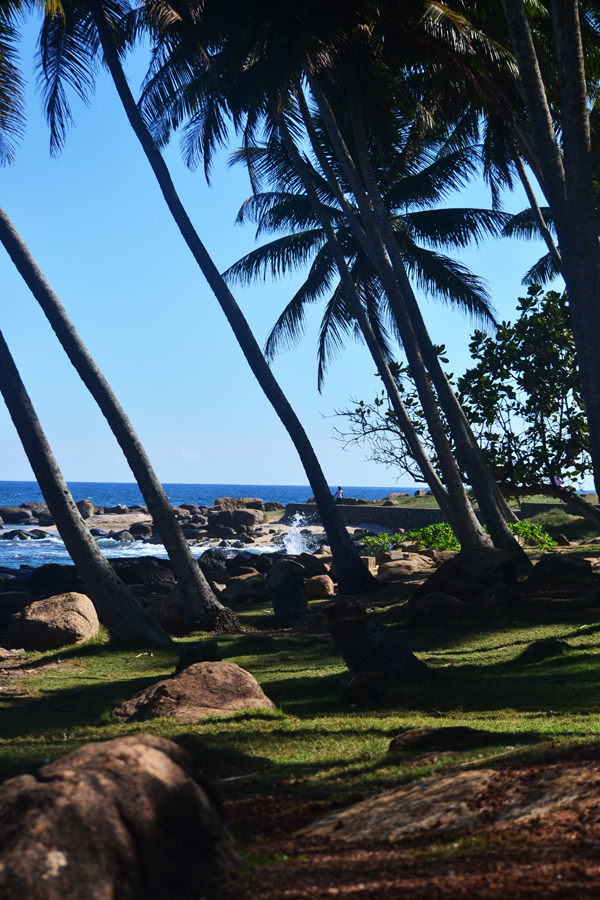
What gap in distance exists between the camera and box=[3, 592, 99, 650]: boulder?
9.49 m

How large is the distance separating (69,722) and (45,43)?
41.3 feet

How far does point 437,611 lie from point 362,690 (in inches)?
168

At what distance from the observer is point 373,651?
21.9 feet

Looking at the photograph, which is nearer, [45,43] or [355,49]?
[45,43]

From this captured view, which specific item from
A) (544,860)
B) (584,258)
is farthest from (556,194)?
(544,860)

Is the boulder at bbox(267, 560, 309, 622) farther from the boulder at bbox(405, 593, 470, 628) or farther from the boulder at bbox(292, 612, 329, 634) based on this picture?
the boulder at bbox(405, 593, 470, 628)

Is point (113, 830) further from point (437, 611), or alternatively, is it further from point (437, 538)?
point (437, 538)

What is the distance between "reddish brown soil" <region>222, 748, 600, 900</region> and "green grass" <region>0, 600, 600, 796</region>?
995mm

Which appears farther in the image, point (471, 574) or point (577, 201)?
point (471, 574)

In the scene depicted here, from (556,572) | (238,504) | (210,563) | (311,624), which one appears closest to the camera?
(311,624)

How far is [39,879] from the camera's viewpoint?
2010mm

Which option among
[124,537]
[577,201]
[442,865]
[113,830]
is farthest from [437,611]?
[124,537]

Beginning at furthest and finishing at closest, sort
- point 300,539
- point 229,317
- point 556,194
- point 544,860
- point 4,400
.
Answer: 1. point 300,539
2. point 229,317
3. point 4,400
4. point 556,194
5. point 544,860

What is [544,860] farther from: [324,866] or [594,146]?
[594,146]
